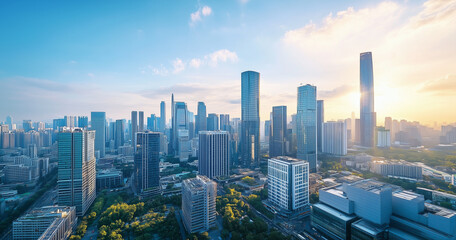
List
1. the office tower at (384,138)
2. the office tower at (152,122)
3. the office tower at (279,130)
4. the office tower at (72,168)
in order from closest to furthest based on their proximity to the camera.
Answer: the office tower at (72,168), the office tower at (279,130), the office tower at (384,138), the office tower at (152,122)

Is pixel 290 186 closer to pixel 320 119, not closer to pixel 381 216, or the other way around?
pixel 381 216

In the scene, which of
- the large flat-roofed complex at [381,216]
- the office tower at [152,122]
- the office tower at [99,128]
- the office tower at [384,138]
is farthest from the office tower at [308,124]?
the office tower at [152,122]

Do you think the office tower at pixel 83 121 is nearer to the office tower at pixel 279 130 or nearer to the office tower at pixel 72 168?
the office tower at pixel 72 168

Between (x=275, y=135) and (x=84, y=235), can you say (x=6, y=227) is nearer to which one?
(x=84, y=235)

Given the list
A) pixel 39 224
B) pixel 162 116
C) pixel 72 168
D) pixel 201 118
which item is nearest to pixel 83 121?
pixel 162 116

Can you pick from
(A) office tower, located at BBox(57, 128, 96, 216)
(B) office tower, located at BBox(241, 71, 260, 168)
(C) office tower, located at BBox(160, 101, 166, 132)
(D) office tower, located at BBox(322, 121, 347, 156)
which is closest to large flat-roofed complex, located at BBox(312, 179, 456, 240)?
(A) office tower, located at BBox(57, 128, 96, 216)

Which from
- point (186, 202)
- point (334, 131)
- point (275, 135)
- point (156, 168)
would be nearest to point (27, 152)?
point (156, 168)
